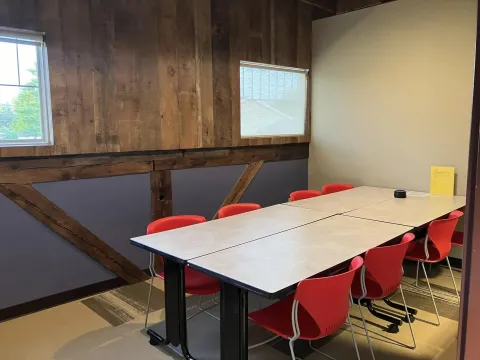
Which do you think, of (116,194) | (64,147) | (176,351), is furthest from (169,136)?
(176,351)

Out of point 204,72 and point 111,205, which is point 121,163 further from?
point 204,72

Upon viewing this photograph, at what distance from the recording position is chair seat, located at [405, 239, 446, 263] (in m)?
3.10

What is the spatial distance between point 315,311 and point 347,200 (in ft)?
6.97

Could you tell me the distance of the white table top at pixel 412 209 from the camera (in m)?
3.10

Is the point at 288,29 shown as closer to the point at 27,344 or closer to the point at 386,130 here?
the point at 386,130

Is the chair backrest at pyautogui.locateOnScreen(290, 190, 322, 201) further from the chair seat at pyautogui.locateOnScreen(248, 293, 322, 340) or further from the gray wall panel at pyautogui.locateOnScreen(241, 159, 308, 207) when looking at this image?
the chair seat at pyautogui.locateOnScreen(248, 293, 322, 340)

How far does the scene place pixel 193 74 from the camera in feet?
13.4

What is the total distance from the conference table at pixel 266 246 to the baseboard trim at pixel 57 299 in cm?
109

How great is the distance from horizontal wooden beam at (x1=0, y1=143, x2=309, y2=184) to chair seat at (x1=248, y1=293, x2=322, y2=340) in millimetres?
2052

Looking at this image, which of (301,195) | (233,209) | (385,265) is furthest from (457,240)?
(233,209)

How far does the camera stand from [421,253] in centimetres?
321

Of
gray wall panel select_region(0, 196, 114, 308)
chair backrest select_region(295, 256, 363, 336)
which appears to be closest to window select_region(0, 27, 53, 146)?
gray wall panel select_region(0, 196, 114, 308)

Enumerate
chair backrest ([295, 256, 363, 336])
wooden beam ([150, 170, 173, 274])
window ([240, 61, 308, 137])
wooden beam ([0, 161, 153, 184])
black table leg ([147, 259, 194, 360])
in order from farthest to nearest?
window ([240, 61, 308, 137])
wooden beam ([150, 170, 173, 274])
wooden beam ([0, 161, 153, 184])
black table leg ([147, 259, 194, 360])
chair backrest ([295, 256, 363, 336])

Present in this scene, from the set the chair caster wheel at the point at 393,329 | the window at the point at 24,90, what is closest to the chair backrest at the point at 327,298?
the chair caster wheel at the point at 393,329
